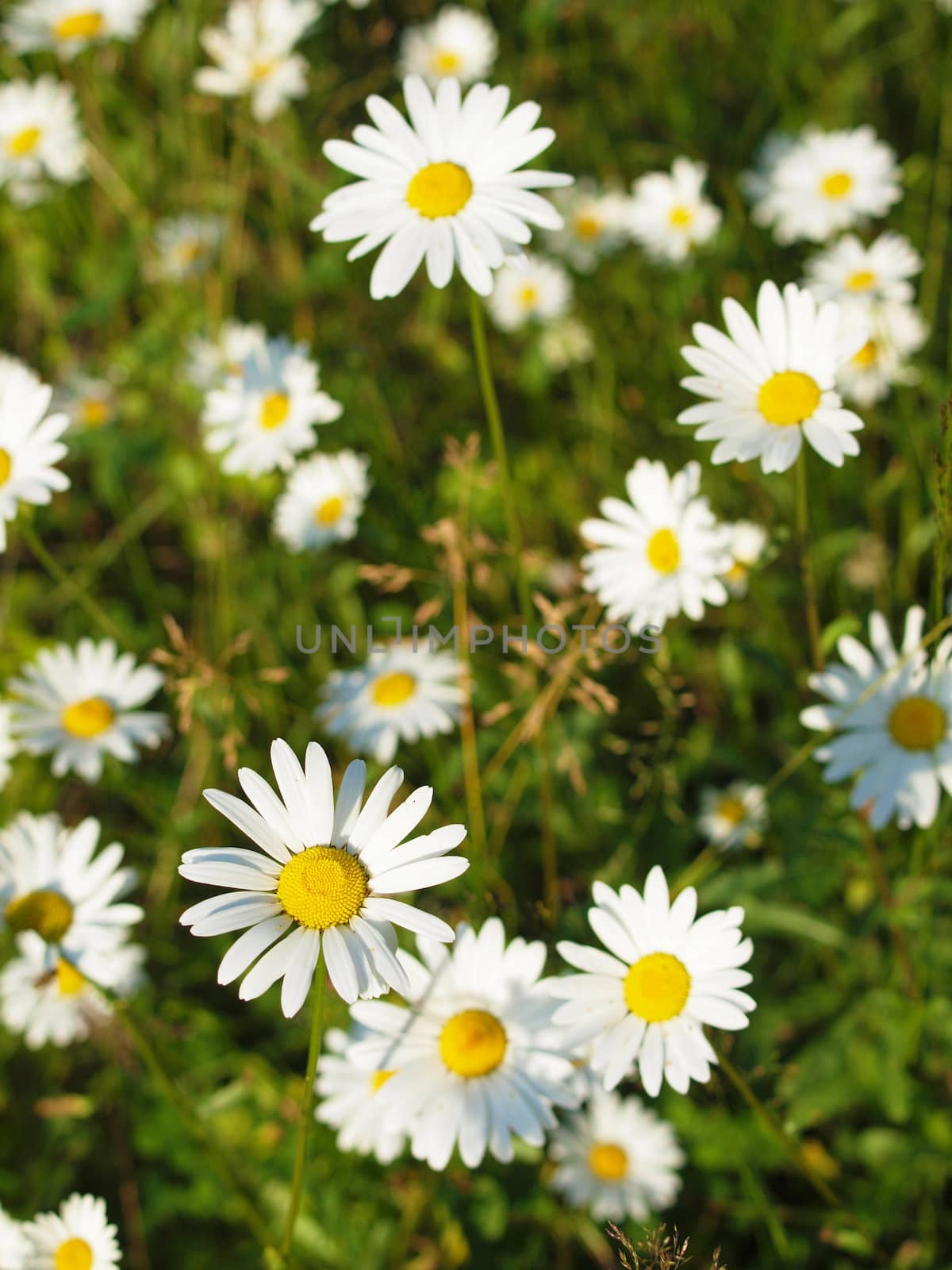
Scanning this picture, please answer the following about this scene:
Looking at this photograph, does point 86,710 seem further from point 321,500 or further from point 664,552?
point 664,552

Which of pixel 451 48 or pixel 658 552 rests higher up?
pixel 451 48

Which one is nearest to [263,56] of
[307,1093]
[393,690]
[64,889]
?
[393,690]

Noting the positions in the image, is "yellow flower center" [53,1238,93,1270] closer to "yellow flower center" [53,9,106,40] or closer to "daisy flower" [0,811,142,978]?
"daisy flower" [0,811,142,978]

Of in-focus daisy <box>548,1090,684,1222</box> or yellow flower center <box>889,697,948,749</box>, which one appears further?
in-focus daisy <box>548,1090,684,1222</box>

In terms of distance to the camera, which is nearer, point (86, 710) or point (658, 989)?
point (658, 989)

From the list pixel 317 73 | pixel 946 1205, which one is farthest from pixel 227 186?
pixel 946 1205

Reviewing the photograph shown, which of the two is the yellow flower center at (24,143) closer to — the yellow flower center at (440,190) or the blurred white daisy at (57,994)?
→ the yellow flower center at (440,190)

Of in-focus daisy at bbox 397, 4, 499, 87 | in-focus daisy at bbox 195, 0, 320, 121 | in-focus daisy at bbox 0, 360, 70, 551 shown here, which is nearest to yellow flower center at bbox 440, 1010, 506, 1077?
in-focus daisy at bbox 0, 360, 70, 551
